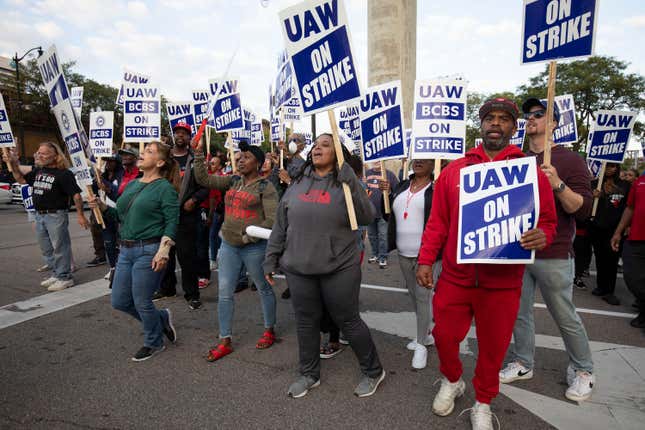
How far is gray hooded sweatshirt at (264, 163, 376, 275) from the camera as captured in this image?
286cm

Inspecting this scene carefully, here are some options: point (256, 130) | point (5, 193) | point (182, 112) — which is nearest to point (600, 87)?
point (256, 130)

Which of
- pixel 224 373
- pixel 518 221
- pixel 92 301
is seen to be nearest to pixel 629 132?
pixel 518 221

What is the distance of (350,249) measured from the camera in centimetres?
298

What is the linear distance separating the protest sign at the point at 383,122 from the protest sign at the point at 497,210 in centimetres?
235

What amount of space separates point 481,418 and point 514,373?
902mm

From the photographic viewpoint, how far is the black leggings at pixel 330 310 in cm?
293

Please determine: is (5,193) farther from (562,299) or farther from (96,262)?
(562,299)

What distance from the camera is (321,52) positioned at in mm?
3109

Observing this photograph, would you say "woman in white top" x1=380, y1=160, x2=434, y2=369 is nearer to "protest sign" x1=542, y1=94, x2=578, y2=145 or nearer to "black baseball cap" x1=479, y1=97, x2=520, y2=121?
"black baseball cap" x1=479, y1=97, x2=520, y2=121

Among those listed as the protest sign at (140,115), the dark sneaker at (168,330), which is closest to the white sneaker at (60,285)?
the protest sign at (140,115)

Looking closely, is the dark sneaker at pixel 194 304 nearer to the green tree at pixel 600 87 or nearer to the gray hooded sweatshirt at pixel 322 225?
the gray hooded sweatshirt at pixel 322 225

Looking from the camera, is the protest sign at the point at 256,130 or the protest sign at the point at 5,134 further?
the protest sign at the point at 256,130

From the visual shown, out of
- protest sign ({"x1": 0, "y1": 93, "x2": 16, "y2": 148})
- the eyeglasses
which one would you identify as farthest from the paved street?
protest sign ({"x1": 0, "y1": 93, "x2": 16, "y2": 148})

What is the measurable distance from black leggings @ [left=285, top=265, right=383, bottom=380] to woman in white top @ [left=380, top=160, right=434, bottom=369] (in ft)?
2.33
